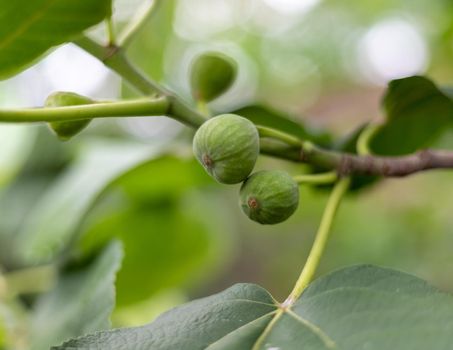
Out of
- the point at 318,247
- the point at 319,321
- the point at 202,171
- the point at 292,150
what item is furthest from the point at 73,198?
the point at 319,321

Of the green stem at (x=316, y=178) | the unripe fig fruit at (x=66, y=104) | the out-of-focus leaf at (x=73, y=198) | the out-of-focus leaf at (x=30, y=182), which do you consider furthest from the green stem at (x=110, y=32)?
the out-of-focus leaf at (x=30, y=182)

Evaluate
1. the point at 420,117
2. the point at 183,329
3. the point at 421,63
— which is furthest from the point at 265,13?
the point at 183,329

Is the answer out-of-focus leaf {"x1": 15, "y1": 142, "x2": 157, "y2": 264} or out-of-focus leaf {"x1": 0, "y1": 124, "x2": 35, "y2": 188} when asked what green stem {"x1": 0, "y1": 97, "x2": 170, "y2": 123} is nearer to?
out-of-focus leaf {"x1": 15, "y1": 142, "x2": 157, "y2": 264}

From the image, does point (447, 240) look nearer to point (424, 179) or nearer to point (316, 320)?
point (424, 179)

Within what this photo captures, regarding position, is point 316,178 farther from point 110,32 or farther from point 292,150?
point 110,32

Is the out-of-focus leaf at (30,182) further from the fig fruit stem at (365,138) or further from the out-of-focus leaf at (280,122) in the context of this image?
the fig fruit stem at (365,138)

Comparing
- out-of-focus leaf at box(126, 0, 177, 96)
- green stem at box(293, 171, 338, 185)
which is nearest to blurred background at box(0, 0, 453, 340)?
out-of-focus leaf at box(126, 0, 177, 96)
